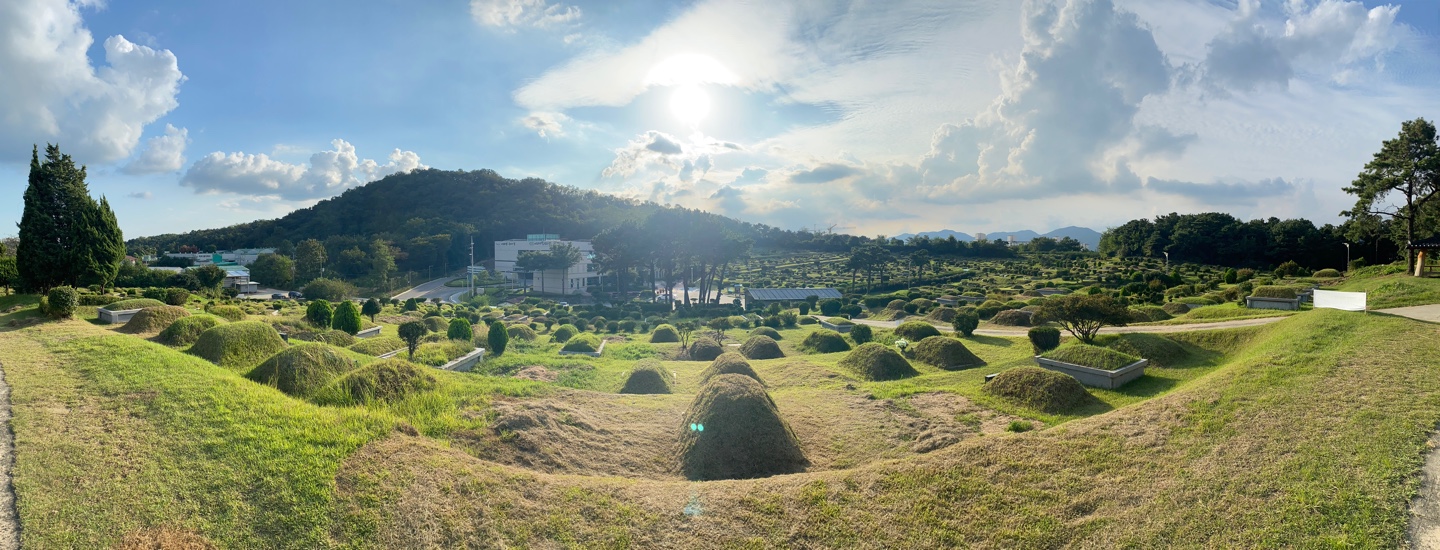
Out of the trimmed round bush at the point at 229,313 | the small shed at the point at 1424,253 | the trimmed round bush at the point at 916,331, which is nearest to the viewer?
the trimmed round bush at the point at 229,313

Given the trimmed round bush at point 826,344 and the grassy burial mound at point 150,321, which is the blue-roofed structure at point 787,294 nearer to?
the trimmed round bush at point 826,344

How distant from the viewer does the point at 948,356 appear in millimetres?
18625

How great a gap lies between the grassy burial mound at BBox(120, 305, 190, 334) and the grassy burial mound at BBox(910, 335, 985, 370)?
76.3ft

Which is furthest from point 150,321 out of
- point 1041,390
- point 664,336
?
point 1041,390

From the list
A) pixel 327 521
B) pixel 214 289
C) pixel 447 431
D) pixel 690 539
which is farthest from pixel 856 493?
pixel 214 289

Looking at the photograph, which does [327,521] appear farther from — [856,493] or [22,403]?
[22,403]

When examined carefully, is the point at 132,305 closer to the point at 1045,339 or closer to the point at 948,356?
the point at 948,356

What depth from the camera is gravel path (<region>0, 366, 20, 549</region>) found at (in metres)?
5.52

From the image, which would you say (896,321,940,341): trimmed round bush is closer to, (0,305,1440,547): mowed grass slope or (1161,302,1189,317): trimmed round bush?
(1161,302,1189,317): trimmed round bush

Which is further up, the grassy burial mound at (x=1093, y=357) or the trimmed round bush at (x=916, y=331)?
the grassy burial mound at (x=1093, y=357)

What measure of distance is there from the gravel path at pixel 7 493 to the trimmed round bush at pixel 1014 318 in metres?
30.6

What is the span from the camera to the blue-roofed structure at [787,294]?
194 feet

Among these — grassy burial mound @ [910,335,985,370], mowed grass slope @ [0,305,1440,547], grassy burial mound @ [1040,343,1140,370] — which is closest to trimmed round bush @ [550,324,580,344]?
grassy burial mound @ [910,335,985,370]

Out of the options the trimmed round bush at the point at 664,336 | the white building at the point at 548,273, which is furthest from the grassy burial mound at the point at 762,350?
the white building at the point at 548,273
